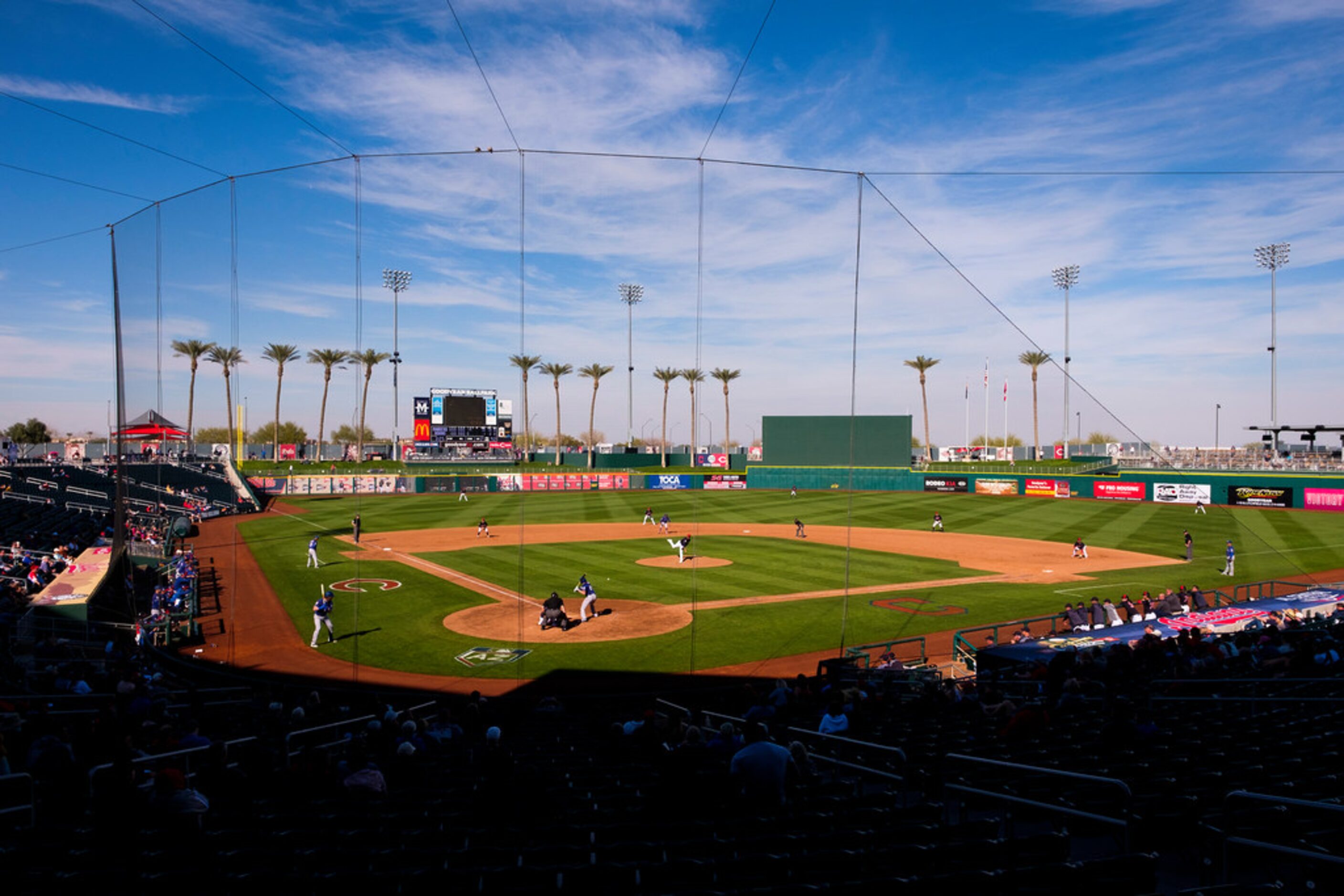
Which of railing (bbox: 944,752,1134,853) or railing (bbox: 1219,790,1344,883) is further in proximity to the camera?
railing (bbox: 944,752,1134,853)

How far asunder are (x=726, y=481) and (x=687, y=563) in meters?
44.9

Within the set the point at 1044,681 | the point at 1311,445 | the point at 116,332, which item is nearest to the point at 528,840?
the point at 1044,681

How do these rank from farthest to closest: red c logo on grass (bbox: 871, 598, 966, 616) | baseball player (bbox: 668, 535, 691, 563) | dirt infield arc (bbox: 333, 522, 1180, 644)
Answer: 1. baseball player (bbox: 668, 535, 691, 563)
2. red c logo on grass (bbox: 871, 598, 966, 616)
3. dirt infield arc (bbox: 333, 522, 1180, 644)

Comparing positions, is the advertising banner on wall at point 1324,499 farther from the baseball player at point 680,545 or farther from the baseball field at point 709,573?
the baseball player at point 680,545

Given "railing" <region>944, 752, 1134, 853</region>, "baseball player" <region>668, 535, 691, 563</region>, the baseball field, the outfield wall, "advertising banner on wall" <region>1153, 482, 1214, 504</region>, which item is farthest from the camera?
"advertising banner on wall" <region>1153, 482, 1214, 504</region>

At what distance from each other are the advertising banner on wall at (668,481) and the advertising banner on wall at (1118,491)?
3672 cm

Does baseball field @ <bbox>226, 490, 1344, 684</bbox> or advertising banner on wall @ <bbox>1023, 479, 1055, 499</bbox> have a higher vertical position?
advertising banner on wall @ <bbox>1023, 479, 1055, 499</bbox>

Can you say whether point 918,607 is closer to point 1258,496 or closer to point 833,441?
point 1258,496

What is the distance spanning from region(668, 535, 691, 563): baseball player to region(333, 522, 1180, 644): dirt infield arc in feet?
1.64

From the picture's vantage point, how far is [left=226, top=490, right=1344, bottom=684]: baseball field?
20.4 metres

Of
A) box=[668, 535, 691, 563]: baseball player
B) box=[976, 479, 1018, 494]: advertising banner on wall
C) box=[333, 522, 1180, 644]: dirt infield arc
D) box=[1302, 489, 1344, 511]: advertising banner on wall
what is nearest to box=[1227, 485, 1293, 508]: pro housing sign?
box=[1302, 489, 1344, 511]: advertising banner on wall

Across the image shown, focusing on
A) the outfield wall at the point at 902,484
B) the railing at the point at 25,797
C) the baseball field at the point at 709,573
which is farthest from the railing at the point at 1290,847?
the outfield wall at the point at 902,484

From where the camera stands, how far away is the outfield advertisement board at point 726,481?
3049 inches

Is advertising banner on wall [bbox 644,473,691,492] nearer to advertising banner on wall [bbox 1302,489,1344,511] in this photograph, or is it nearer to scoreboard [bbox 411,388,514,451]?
scoreboard [bbox 411,388,514,451]
